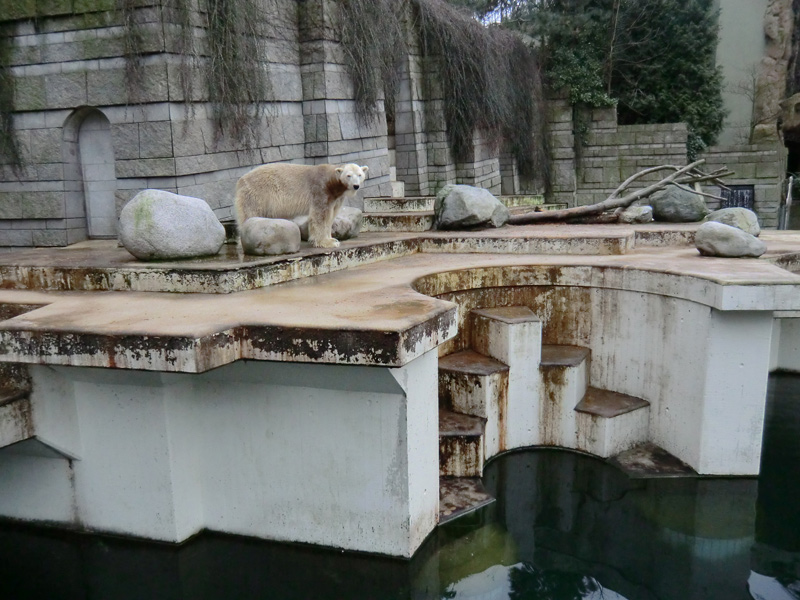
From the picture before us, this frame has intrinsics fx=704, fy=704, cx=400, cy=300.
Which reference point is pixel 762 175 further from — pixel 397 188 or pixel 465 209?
pixel 465 209

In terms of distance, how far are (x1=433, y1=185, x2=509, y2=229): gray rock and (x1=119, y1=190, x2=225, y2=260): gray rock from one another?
2973 millimetres

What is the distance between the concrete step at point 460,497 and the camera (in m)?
4.62

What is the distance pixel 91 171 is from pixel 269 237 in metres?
3.22

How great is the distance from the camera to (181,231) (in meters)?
5.31

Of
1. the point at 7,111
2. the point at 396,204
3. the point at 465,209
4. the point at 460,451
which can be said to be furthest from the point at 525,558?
the point at 7,111

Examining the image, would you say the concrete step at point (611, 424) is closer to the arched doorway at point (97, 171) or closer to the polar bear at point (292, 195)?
the polar bear at point (292, 195)

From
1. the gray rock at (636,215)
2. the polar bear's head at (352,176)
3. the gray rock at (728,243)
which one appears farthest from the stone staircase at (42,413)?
the gray rock at (636,215)

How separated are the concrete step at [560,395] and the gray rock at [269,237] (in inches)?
86.4

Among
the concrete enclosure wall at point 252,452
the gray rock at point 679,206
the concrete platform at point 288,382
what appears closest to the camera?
the concrete platform at point 288,382

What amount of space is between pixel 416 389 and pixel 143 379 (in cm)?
154

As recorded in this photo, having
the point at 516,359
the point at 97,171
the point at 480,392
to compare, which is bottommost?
the point at 480,392

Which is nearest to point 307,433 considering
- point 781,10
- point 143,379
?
point 143,379

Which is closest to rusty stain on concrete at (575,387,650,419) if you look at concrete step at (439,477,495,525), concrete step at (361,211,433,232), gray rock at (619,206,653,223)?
concrete step at (439,477,495,525)

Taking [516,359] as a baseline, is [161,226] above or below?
above
